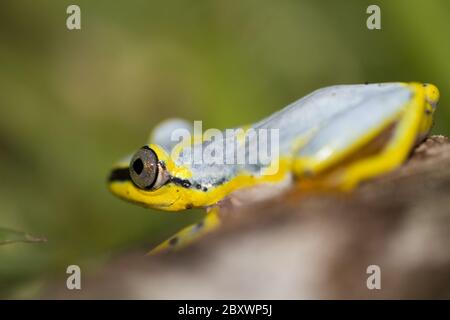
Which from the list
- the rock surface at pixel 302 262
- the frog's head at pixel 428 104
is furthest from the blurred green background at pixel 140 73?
the rock surface at pixel 302 262

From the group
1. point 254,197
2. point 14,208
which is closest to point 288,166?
point 254,197

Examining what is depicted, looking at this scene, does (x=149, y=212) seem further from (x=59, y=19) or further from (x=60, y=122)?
(x=59, y=19)

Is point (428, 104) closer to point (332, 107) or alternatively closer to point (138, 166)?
point (332, 107)

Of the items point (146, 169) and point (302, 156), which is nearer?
point (302, 156)

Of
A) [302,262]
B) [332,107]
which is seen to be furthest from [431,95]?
[302,262]

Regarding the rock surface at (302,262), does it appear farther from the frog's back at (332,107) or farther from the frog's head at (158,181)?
the frog's head at (158,181)

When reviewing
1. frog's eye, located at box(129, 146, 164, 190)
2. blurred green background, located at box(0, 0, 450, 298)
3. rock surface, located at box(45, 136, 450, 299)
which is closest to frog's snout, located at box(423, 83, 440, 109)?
rock surface, located at box(45, 136, 450, 299)

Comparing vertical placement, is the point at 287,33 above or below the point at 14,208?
above

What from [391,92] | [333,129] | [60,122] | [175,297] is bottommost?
[175,297]
